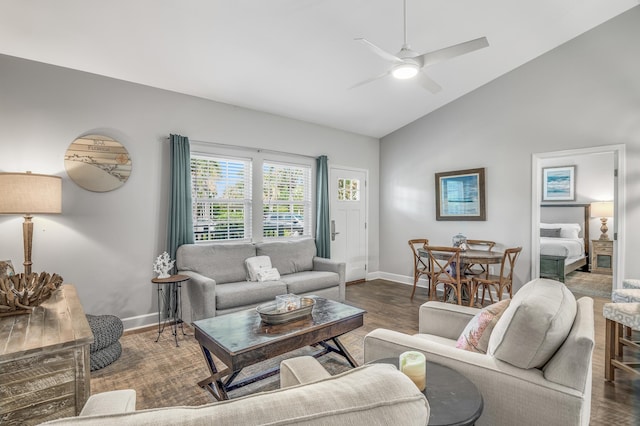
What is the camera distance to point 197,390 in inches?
94.8

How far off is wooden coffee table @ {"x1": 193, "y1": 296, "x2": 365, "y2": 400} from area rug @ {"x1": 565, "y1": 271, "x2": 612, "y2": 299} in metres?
4.76

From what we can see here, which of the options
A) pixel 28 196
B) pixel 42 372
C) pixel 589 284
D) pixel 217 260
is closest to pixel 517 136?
pixel 589 284

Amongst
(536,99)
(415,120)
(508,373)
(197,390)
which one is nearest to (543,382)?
(508,373)

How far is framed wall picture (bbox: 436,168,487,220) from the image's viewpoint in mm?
5066

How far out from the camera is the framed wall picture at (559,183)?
6.77 meters

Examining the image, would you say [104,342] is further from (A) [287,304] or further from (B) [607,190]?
(B) [607,190]

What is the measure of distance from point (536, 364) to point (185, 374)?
2.47 m

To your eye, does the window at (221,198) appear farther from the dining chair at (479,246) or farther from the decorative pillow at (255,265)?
the dining chair at (479,246)

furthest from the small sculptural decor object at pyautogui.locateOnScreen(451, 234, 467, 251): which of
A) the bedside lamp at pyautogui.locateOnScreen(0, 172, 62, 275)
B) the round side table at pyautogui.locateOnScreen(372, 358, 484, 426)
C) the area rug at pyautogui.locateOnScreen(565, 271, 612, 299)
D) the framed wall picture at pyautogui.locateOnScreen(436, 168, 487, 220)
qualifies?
the bedside lamp at pyautogui.locateOnScreen(0, 172, 62, 275)

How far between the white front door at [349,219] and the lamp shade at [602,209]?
4.55m

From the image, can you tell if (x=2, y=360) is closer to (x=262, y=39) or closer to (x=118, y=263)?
(x=118, y=263)

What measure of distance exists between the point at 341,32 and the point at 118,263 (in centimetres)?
346

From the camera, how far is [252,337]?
2.14 metres

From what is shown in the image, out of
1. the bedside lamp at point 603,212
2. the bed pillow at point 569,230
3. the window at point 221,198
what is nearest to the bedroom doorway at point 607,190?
the bedside lamp at point 603,212
